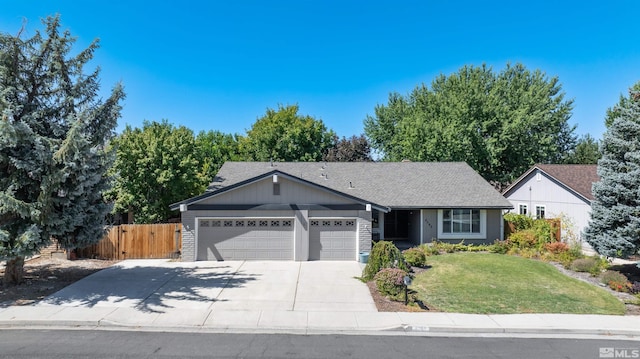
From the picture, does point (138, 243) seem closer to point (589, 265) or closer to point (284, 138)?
point (589, 265)

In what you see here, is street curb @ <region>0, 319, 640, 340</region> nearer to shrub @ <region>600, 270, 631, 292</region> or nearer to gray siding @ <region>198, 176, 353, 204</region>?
shrub @ <region>600, 270, 631, 292</region>

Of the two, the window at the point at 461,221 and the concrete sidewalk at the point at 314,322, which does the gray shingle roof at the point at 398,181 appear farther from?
the concrete sidewalk at the point at 314,322

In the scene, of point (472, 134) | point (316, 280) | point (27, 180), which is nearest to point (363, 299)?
point (316, 280)

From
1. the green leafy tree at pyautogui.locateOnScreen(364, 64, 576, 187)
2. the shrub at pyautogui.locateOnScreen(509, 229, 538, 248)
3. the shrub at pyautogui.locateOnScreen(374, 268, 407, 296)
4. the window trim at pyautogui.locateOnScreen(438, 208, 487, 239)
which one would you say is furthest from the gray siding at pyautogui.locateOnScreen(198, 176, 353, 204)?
the green leafy tree at pyautogui.locateOnScreen(364, 64, 576, 187)

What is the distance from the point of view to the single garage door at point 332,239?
1747 centimetres

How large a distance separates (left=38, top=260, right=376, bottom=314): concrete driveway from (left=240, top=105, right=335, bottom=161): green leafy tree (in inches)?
898

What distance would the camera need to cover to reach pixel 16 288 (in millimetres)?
11977

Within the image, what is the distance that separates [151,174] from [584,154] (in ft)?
143

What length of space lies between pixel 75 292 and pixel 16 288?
207 cm

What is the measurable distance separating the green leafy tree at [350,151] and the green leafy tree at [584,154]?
22.3 metres

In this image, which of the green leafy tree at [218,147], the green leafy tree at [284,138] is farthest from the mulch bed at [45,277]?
the green leafy tree at [284,138]

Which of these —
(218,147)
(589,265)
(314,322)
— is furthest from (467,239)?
(218,147)

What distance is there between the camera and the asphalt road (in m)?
7.72

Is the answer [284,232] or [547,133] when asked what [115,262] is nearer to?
[284,232]
